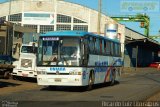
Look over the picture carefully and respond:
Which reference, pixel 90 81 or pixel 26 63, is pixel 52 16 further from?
pixel 90 81

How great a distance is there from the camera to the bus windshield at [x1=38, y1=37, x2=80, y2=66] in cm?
2322

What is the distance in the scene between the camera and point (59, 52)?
2333 centimetres

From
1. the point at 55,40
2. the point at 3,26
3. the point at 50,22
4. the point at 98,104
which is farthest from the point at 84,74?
the point at 50,22

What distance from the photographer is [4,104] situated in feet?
51.6

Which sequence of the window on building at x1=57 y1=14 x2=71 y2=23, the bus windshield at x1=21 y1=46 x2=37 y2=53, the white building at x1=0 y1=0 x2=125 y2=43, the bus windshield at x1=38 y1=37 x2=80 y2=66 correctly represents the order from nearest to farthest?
the bus windshield at x1=38 y1=37 x2=80 y2=66
the bus windshield at x1=21 y1=46 x2=37 y2=53
the white building at x1=0 y1=0 x2=125 y2=43
the window on building at x1=57 y1=14 x2=71 y2=23

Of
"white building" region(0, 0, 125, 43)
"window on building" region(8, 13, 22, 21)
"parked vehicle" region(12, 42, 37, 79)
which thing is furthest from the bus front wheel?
"window on building" region(8, 13, 22, 21)

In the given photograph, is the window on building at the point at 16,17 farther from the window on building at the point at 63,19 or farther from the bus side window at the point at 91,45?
the bus side window at the point at 91,45

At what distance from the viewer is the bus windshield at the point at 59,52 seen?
2322 centimetres

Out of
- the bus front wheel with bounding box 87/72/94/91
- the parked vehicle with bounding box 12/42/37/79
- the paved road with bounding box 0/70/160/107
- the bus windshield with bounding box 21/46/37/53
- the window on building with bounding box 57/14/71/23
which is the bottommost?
the paved road with bounding box 0/70/160/107

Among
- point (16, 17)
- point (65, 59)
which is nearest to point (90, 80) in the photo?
point (65, 59)

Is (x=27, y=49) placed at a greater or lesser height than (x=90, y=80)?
greater

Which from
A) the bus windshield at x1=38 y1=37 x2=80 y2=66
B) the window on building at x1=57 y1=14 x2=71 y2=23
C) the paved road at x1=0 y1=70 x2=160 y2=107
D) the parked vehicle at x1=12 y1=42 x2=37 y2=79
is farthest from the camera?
the window on building at x1=57 y1=14 x2=71 y2=23

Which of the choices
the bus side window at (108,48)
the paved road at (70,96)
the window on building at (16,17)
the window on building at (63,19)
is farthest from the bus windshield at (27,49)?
the window on building at (16,17)

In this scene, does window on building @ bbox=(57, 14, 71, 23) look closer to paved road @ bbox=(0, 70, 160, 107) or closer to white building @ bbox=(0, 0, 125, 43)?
white building @ bbox=(0, 0, 125, 43)
